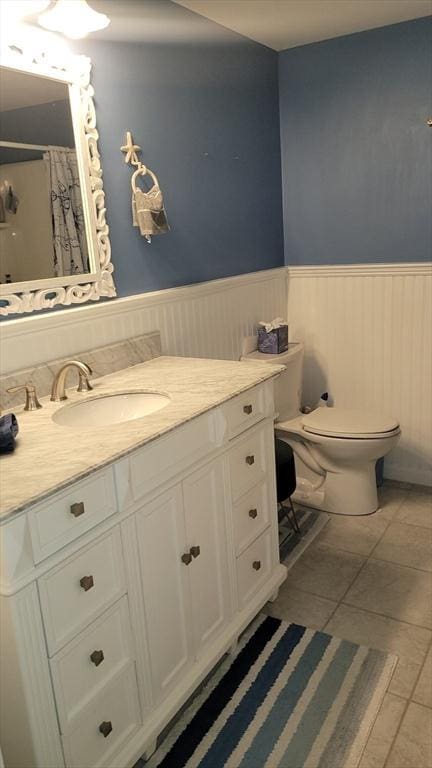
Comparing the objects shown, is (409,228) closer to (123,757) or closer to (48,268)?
(48,268)

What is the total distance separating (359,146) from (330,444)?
147 cm

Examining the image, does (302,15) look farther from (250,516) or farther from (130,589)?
(130,589)

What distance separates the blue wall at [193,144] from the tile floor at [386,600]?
4.24 feet

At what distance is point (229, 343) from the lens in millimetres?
2748

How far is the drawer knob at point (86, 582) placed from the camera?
125 centimetres

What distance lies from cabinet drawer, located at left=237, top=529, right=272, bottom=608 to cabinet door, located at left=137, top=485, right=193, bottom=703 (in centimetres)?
31

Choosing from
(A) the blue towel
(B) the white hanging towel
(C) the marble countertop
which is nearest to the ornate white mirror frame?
(B) the white hanging towel

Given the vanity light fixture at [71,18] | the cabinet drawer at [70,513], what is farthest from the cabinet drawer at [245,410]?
the vanity light fixture at [71,18]

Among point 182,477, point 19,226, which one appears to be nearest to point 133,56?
point 19,226

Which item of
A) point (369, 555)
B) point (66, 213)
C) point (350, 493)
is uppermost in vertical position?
point (66, 213)

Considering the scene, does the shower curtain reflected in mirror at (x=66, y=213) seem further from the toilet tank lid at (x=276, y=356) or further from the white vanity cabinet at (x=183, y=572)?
the toilet tank lid at (x=276, y=356)

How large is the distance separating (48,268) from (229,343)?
113 cm

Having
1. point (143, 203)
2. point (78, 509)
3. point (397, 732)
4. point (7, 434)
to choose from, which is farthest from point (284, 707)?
point (143, 203)

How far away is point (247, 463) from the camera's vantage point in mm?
1885
